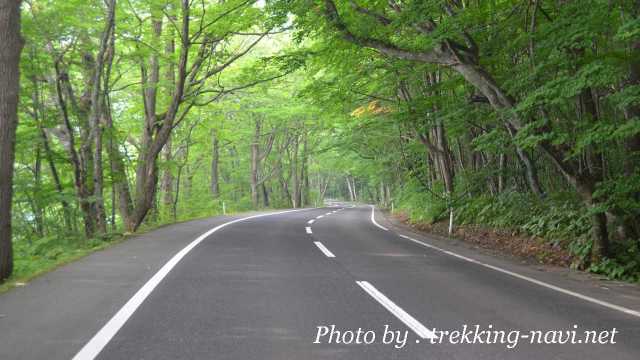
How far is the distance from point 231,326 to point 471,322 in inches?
102

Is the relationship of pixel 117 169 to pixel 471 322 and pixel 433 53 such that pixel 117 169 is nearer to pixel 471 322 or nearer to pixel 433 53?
pixel 433 53

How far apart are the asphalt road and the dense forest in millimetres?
2807

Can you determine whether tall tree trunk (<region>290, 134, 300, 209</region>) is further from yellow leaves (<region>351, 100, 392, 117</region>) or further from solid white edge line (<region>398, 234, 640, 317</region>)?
solid white edge line (<region>398, 234, 640, 317</region>)

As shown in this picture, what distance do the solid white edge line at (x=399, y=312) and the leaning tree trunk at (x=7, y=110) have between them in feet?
19.0

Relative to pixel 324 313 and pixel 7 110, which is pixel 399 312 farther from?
pixel 7 110

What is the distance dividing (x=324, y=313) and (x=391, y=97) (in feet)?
62.2

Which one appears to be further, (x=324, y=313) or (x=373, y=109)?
(x=373, y=109)

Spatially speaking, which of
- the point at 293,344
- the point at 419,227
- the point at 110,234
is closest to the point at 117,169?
the point at 110,234

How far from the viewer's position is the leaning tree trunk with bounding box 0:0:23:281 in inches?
320

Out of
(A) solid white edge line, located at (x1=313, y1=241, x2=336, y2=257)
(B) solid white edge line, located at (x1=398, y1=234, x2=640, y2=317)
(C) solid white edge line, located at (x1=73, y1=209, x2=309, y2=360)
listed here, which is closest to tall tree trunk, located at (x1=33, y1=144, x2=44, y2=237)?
(A) solid white edge line, located at (x1=313, y1=241, x2=336, y2=257)

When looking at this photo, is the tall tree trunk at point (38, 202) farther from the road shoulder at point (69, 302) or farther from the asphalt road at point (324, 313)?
the asphalt road at point (324, 313)

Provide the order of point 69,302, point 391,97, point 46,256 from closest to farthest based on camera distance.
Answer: point 69,302
point 46,256
point 391,97

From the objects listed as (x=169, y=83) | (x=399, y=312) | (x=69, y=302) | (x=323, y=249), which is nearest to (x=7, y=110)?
(x=69, y=302)

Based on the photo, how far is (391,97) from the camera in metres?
23.6
